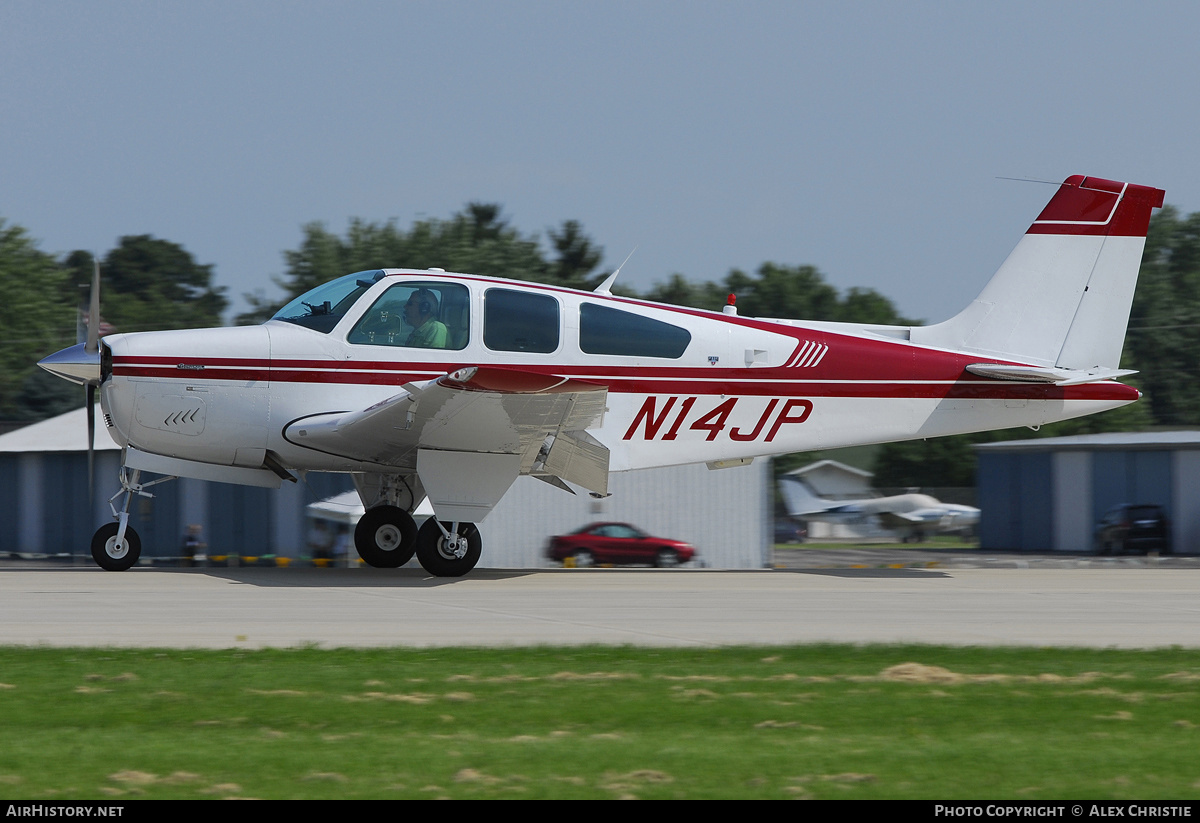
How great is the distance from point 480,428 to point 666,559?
30.2 feet

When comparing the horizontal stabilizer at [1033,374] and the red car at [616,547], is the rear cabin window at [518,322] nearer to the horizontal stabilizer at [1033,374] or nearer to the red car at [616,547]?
the horizontal stabilizer at [1033,374]

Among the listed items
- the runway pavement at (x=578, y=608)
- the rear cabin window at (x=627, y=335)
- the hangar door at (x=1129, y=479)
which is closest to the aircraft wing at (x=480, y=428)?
the rear cabin window at (x=627, y=335)

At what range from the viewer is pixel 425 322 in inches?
459

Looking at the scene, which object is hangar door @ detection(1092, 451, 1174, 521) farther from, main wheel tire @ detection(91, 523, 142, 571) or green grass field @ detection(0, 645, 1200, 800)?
main wheel tire @ detection(91, 523, 142, 571)

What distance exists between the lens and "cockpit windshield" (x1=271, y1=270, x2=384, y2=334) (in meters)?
11.7

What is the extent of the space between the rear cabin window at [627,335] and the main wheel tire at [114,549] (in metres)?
4.88

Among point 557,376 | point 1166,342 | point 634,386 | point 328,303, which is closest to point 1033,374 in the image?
point 634,386

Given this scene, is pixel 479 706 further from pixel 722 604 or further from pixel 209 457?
pixel 209 457

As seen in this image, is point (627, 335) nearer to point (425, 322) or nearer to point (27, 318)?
point (425, 322)

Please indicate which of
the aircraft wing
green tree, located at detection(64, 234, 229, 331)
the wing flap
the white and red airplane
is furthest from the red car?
green tree, located at detection(64, 234, 229, 331)

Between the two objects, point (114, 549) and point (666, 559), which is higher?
point (114, 549)

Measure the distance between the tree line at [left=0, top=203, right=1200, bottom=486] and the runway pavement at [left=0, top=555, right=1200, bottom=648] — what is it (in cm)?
Result: 2900
